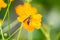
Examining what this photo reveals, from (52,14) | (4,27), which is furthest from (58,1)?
(4,27)

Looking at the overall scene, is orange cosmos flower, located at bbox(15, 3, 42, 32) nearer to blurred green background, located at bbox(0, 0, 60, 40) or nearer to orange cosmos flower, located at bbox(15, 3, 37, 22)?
orange cosmos flower, located at bbox(15, 3, 37, 22)

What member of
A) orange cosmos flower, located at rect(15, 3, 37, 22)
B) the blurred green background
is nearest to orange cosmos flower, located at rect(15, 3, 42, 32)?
orange cosmos flower, located at rect(15, 3, 37, 22)

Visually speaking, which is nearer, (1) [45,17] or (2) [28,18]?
(2) [28,18]

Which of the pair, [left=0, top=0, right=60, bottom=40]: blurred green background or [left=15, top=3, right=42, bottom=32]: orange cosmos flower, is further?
[left=0, top=0, right=60, bottom=40]: blurred green background

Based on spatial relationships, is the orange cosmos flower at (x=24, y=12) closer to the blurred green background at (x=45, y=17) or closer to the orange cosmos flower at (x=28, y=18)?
the orange cosmos flower at (x=28, y=18)

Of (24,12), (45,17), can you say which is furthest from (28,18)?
(45,17)

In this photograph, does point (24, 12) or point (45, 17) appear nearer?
point (24, 12)

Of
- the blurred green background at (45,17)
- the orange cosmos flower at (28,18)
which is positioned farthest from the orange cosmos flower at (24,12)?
the blurred green background at (45,17)

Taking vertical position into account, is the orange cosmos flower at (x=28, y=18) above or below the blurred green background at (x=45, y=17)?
above

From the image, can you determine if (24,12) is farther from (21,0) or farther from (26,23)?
(21,0)

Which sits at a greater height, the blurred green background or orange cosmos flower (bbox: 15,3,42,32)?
orange cosmos flower (bbox: 15,3,42,32)

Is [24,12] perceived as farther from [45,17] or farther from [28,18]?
[45,17]
